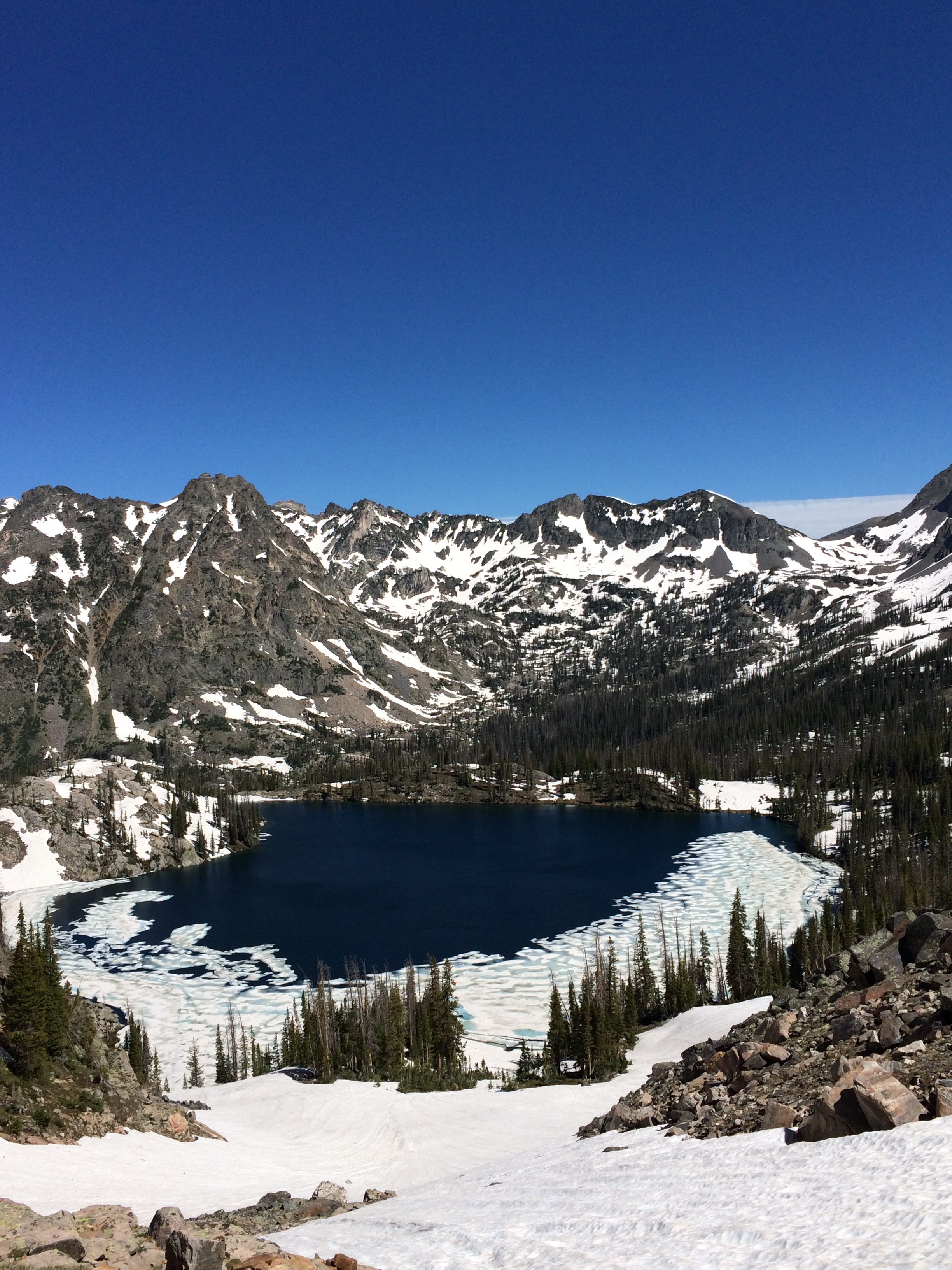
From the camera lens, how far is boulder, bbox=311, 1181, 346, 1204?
2586cm

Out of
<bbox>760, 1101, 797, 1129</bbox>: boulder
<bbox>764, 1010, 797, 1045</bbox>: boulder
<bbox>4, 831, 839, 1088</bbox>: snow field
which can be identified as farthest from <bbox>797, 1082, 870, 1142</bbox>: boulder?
<bbox>4, 831, 839, 1088</bbox>: snow field

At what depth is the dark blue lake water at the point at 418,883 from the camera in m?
103

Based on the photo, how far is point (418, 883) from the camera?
5187 inches

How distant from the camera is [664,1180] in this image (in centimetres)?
1803

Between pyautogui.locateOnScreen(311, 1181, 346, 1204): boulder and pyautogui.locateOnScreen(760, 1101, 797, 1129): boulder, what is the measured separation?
578 inches

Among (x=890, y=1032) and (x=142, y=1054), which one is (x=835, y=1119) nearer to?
(x=890, y=1032)

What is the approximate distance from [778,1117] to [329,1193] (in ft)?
53.8

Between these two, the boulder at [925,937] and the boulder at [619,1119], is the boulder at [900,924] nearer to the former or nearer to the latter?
the boulder at [925,937]

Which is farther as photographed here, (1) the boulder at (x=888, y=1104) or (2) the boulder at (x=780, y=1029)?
(2) the boulder at (x=780, y=1029)

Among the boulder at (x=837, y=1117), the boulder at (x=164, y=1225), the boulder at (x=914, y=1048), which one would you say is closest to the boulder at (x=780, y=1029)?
the boulder at (x=914, y=1048)

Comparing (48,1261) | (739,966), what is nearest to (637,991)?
(739,966)

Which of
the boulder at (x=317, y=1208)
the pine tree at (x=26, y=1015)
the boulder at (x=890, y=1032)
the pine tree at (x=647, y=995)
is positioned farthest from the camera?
the pine tree at (x=647, y=995)

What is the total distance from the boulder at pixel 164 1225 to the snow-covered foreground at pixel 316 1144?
4386 millimetres

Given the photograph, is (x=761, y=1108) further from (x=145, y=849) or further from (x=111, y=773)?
(x=111, y=773)
